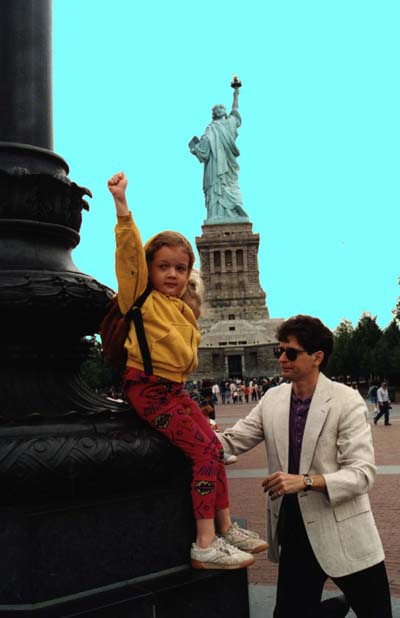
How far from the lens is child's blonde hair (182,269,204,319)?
2.86 meters

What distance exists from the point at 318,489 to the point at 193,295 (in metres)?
0.95

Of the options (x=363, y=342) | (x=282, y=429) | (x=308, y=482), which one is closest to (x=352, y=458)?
(x=308, y=482)

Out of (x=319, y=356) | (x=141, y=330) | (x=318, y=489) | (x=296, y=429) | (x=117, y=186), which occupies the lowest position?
(x=318, y=489)

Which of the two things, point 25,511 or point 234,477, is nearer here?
point 25,511

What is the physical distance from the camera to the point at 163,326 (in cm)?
258

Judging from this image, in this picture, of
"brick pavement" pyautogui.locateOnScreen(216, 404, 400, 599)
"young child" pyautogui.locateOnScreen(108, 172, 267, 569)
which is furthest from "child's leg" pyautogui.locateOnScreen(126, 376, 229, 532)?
"brick pavement" pyautogui.locateOnScreen(216, 404, 400, 599)

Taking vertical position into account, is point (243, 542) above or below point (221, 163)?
below

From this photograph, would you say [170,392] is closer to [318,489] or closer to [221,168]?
Answer: [318,489]

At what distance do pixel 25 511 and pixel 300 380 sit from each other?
1365 mm

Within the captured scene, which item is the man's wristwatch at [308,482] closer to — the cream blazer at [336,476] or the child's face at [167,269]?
the cream blazer at [336,476]

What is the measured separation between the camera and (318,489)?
266 centimetres

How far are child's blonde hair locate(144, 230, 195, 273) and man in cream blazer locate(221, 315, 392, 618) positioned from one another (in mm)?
665

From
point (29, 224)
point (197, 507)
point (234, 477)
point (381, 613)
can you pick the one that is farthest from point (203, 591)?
point (234, 477)

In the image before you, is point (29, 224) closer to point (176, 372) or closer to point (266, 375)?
point (176, 372)
